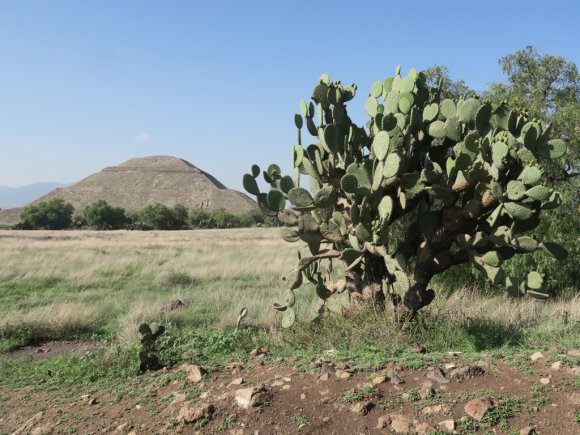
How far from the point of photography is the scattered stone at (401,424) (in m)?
3.01

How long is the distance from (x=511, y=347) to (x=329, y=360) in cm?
184

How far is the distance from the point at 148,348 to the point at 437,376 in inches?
108

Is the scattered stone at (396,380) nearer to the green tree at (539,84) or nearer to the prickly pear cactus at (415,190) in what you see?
the prickly pear cactus at (415,190)

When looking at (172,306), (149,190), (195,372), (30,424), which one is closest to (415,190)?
(195,372)

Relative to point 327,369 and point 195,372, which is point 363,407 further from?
point 195,372

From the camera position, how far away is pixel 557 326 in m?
5.55

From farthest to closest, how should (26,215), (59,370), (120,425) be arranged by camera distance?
(26,215) < (59,370) < (120,425)

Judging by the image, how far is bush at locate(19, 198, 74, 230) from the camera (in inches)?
2662

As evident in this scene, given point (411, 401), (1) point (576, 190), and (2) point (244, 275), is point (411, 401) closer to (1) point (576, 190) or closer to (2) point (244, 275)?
(1) point (576, 190)

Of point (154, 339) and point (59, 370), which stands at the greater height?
point (154, 339)

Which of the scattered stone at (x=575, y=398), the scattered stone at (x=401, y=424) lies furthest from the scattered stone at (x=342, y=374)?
the scattered stone at (x=575, y=398)

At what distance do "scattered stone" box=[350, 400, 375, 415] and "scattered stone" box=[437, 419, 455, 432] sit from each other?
1.47ft

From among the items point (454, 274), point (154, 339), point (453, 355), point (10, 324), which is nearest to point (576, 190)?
point (454, 274)

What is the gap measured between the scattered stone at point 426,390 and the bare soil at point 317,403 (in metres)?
0.01
